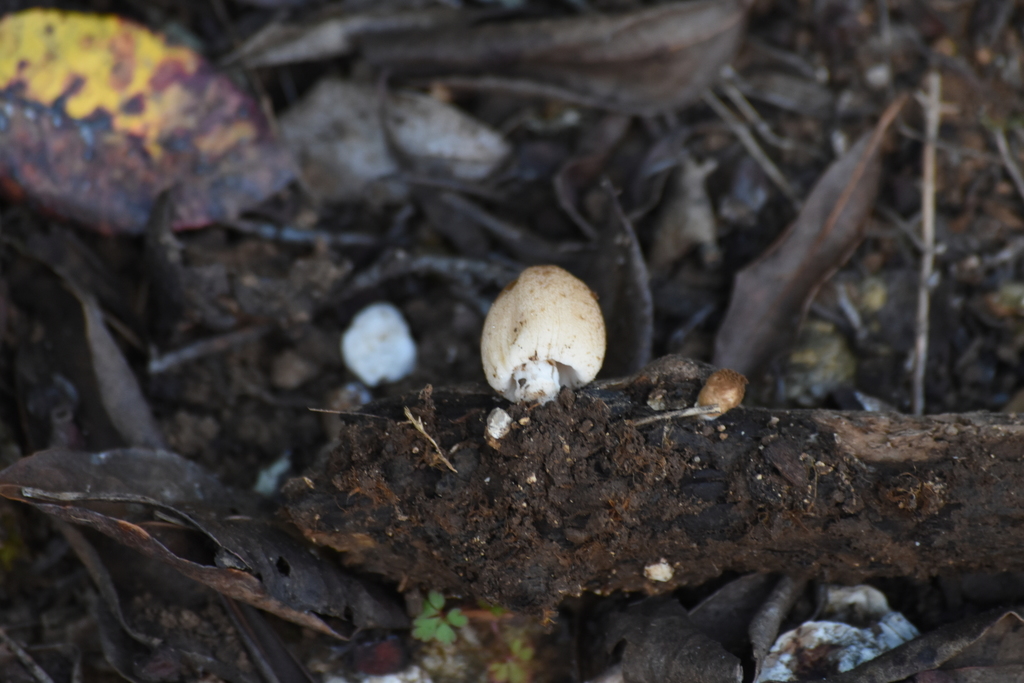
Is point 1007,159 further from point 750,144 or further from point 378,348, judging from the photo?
point 378,348

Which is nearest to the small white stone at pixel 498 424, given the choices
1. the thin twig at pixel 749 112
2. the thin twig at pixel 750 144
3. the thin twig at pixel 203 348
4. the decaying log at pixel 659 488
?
the decaying log at pixel 659 488

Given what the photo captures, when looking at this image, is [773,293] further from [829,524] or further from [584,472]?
[584,472]

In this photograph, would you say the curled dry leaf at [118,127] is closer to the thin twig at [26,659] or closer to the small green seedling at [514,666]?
the thin twig at [26,659]

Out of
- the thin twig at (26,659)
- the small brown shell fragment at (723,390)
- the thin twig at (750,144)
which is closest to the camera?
the small brown shell fragment at (723,390)

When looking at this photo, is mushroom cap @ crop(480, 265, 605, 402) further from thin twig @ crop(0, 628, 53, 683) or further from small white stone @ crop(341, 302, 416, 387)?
thin twig @ crop(0, 628, 53, 683)

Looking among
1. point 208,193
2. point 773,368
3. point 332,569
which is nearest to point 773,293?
point 773,368
